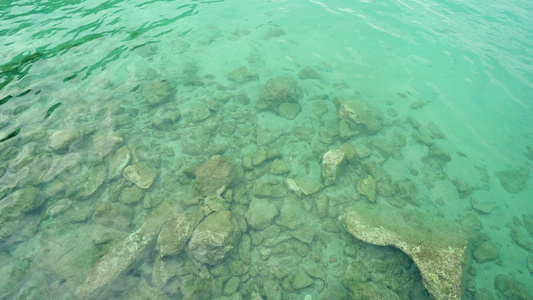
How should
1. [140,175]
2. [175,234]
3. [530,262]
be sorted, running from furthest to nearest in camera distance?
[140,175]
[530,262]
[175,234]

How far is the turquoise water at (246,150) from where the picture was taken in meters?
6.16

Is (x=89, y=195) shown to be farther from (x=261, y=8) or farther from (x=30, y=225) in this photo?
(x=261, y=8)

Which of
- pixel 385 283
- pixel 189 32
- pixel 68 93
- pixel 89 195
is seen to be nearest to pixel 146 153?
pixel 89 195

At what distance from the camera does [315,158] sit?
8.79m

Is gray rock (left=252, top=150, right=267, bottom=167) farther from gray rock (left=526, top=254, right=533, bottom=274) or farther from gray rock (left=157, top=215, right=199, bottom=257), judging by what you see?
gray rock (left=526, top=254, right=533, bottom=274)

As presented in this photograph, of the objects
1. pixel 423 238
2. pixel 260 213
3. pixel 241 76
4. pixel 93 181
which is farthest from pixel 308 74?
pixel 93 181

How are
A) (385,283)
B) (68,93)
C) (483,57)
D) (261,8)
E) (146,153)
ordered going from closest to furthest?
(385,283) → (146,153) → (68,93) → (483,57) → (261,8)

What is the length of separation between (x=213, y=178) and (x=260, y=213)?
5.93 ft

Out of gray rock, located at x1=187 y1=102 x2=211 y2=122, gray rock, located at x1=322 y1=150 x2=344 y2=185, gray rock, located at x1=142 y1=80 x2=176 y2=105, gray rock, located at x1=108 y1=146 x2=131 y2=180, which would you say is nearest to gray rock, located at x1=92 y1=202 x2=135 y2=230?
gray rock, located at x1=108 y1=146 x2=131 y2=180

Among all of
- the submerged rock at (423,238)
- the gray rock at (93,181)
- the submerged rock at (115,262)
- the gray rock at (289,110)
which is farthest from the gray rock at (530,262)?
the gray rock at (93,181)

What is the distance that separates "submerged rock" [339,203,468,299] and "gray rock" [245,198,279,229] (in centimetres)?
207

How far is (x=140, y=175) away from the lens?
7.56m

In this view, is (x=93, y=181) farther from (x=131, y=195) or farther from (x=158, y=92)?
(x=158, y=92)

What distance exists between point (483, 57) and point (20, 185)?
2338 centimetres
